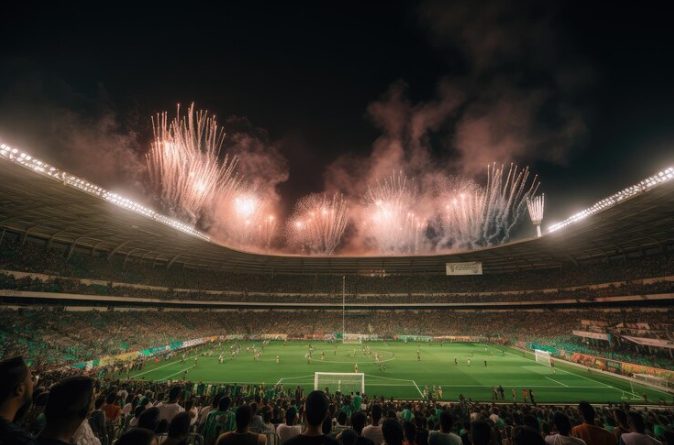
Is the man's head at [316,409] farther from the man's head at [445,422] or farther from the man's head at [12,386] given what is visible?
the man's head at [445,422]

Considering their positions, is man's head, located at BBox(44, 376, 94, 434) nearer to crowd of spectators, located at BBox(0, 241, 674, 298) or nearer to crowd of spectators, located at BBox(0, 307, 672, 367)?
crowd of spectators, located at BBox(0, 307, 672, 367)

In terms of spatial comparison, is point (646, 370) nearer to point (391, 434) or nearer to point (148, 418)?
point (391, 434)

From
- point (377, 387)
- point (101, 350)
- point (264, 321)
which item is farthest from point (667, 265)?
point (101, 350)

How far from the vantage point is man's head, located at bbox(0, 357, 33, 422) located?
2418 mm

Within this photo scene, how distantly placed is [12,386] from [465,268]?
207 ft

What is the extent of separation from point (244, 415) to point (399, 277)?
71.7 metres

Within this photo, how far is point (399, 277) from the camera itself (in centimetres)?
7306

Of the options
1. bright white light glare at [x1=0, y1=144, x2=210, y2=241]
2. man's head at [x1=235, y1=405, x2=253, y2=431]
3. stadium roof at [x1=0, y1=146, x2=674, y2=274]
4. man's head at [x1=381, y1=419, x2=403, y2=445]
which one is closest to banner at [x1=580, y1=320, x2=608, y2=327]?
stadium roof at [x1=0, y1=146, x2=674, y2=274]

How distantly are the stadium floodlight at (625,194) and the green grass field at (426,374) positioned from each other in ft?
51.9

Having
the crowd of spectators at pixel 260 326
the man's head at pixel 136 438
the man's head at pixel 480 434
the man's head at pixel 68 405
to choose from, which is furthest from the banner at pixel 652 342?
the man's head at pixel 68 405

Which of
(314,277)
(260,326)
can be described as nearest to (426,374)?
(260,326)

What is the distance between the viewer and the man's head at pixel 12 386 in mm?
2418

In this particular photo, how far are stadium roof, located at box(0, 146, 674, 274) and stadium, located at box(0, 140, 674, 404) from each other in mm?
264

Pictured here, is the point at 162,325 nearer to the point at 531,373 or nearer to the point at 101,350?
the point at 101,350
